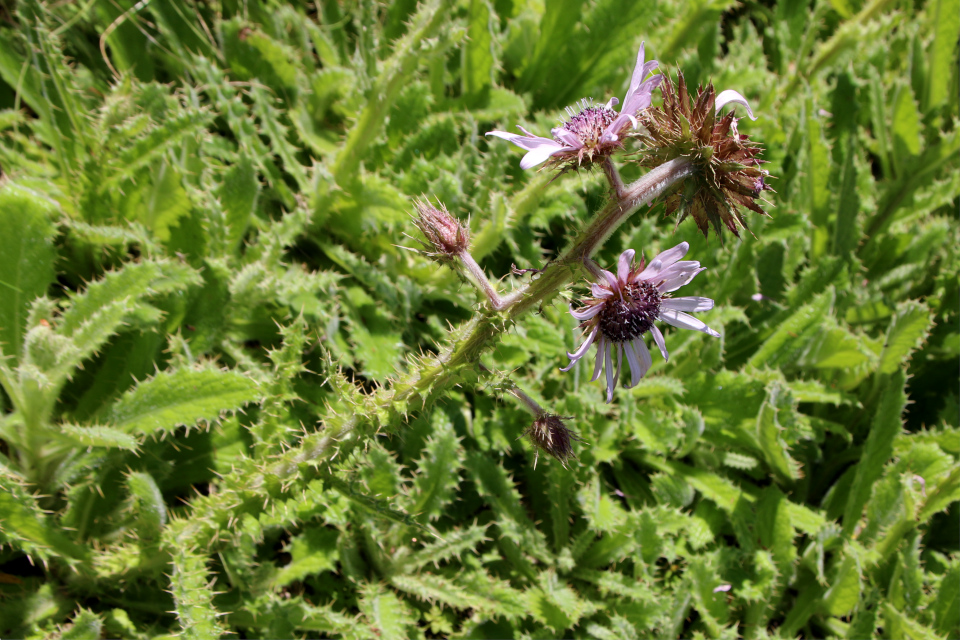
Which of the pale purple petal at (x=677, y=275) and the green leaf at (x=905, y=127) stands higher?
the green leaf at (x=905, y=127)

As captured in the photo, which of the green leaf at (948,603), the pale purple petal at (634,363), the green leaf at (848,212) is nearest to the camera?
the pale purple petal at (634,363)

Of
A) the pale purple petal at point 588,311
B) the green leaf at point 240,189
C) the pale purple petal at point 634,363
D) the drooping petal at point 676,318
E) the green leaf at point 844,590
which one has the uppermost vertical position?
the drooping petal at point 676,318

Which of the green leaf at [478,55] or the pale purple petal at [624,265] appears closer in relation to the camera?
the pale purple petal at [624,265]

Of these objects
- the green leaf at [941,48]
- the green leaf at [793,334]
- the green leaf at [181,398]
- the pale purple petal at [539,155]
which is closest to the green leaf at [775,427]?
the green leaf at [793,334]

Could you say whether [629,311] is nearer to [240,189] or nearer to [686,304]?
[686,304]

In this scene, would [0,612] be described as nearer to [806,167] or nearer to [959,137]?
[806,167]

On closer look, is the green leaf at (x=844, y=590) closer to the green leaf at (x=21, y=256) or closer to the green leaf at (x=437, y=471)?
the green leaf at (x=437, y=471)

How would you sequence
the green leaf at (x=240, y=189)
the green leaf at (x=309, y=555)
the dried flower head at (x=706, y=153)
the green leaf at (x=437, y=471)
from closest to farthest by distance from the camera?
the dried flower head at (x=706, y=153)
the green leaf at (x=309, y=555)
the green leaf at (x=437, y=471)
the green leaf at (x=240, y=189)
